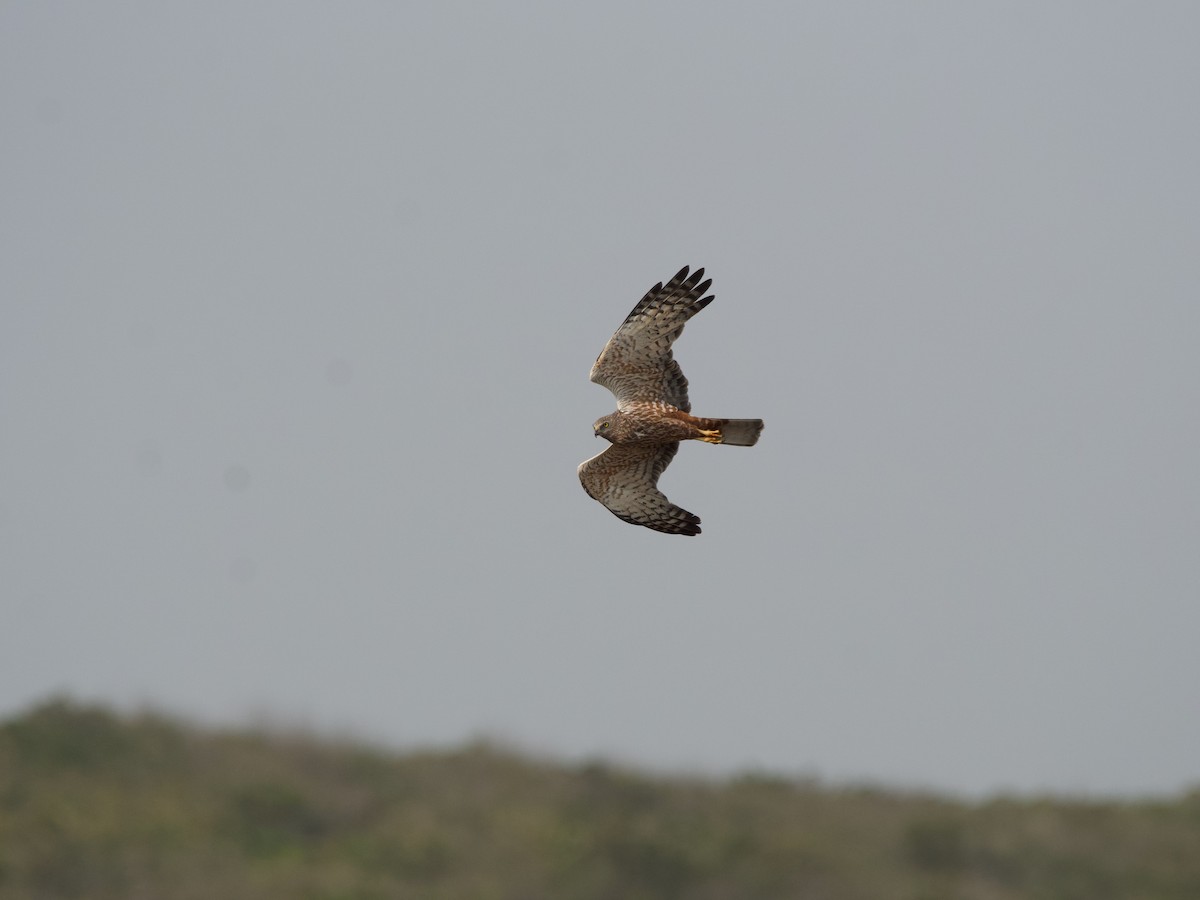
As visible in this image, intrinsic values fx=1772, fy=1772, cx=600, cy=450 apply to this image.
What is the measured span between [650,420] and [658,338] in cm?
92

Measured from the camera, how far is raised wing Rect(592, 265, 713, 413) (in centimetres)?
1744

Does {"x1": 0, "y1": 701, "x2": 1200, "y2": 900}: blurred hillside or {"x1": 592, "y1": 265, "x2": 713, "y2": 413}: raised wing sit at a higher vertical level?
{"x1": 592, "y1": 265, "x2": 713, "y2": 413}: raised wing

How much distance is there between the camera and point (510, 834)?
55.0ft

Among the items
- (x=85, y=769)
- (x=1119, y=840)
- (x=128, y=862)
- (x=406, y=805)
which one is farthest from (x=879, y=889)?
(x=85, y=769)

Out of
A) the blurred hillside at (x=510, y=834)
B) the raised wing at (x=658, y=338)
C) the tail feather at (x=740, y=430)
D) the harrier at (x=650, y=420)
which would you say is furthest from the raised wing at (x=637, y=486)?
the blurred hillside at (x=510, y=834)

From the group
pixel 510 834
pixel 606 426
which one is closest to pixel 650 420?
pixel 606 426

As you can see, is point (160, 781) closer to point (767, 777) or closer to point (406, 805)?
point (406, 805)

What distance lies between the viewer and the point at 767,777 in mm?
18328

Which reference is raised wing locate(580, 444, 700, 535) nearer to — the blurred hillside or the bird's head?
the bird's head

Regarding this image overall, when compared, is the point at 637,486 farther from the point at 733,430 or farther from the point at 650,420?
the point at 733,430

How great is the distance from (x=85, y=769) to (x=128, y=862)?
2.45 metres

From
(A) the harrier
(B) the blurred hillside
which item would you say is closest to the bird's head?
(A) the harrier

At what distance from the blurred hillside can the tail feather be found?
3.66 meters

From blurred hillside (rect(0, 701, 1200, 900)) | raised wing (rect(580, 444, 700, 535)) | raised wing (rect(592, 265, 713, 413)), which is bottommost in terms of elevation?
blurred hillside (rect(0, 701, 1200, 900))
